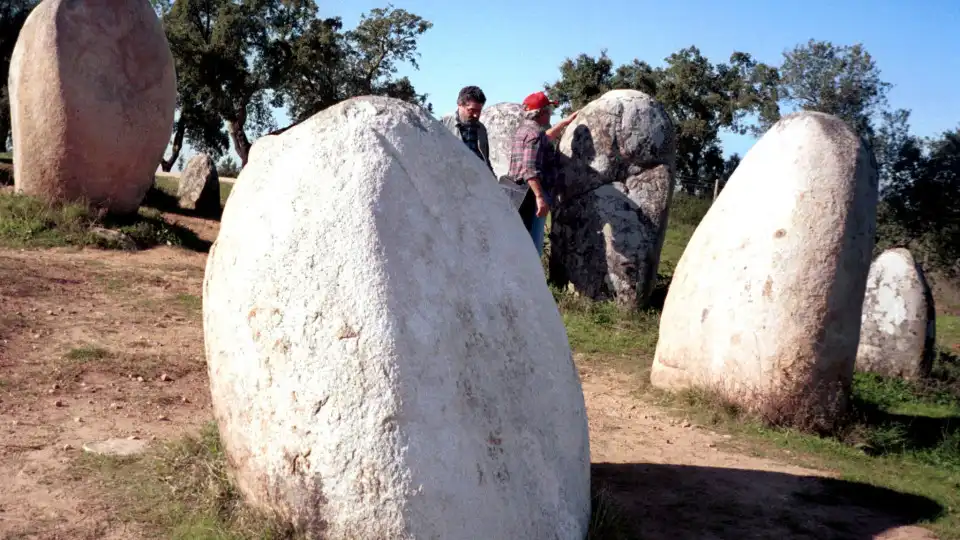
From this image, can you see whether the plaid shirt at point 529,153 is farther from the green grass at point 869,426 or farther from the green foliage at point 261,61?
the green foliage at point 261,61

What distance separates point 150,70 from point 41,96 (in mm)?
1247

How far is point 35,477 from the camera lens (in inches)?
150

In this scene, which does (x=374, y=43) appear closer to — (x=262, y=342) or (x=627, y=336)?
(x=627, y=336)

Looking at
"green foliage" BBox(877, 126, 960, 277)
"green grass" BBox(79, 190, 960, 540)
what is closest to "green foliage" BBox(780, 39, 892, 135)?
"green foliage" BBox(877, 126, 960, 277)

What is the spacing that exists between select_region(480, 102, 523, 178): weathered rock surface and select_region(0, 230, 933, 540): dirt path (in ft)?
13.6

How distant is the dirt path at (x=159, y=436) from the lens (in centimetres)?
380

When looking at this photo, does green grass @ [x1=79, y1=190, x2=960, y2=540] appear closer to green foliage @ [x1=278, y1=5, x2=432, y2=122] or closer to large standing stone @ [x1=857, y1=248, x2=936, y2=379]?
large standing stone @ [x1=857, y1=248, x2=936, y2=379]

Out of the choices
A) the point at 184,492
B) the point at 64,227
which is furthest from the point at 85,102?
the point at 184,492

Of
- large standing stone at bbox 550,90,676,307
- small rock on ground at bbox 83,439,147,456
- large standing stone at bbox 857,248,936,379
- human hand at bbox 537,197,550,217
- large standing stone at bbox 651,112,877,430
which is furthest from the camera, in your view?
large standing stone at bbox 550,90,676,307

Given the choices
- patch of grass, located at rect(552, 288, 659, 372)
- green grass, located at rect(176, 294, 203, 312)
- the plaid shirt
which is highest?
the plaid shirt

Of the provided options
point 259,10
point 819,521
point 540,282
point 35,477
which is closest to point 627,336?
point 819,521

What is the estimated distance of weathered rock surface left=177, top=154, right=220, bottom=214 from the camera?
12859 millimetres

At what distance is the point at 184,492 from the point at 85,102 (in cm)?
744

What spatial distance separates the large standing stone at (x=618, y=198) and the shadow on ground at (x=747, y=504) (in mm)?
4634
